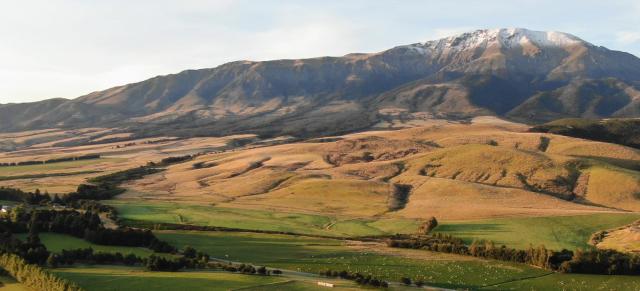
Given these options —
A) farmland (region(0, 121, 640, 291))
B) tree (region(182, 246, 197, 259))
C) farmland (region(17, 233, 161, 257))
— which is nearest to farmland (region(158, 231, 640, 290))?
farmland (region(0, 121, 640, 291))

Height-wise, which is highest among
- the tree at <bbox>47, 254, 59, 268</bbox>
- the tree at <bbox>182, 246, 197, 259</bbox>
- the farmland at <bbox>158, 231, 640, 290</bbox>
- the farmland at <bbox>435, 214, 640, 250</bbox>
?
the tree at <bbox>47, 254, 59, 268</bbox>

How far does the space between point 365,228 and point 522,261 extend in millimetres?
39964

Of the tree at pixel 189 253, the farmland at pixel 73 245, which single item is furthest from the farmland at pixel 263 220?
the tree at pixel 189 253

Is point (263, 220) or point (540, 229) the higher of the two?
point (263, 220)

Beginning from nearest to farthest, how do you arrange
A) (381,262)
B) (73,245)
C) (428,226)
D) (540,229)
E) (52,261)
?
1. (52,261)
2. (381,262)
3. (73,245)
4. (540,229)
5. (428,226)

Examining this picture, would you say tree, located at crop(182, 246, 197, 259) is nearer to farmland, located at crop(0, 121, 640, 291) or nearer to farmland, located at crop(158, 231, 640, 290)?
farmland, located at crop(0, 121, 640, 291)

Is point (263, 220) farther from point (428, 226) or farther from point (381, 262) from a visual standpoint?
point (381, 262)

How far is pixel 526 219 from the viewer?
131750mm

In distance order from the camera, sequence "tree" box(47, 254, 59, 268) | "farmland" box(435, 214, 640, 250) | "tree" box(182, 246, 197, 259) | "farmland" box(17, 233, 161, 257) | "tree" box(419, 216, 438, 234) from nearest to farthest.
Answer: "tree" box(47, 254, 59, 268)
"tree" box(182, 246, 197, 259)
"farmland" box(17, 233, 161, 257)
"farmland" box(435, 214, 640, 250)
"tree" box(419, 216, 438, 234)

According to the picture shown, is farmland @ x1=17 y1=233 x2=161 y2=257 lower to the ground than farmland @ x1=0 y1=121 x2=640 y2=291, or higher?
higher

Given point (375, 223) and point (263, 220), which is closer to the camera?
point (375, 223)

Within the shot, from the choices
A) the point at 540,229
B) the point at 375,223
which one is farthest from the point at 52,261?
the point at 540,229

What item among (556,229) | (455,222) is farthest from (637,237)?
(455,222)

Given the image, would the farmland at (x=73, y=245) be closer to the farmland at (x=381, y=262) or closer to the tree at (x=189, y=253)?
the tree at (x=189, y=253)
